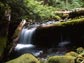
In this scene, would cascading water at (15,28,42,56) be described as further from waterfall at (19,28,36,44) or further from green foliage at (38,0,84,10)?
green foliage at (38,0,84,10)

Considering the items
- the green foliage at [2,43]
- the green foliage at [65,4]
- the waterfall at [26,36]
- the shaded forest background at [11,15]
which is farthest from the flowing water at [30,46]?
the green foliage at [65,4]

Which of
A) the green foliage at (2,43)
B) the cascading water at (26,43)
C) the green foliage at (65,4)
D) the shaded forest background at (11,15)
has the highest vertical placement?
the shaded forest background at (11,15)

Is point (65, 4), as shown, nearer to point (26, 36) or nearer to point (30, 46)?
point (26, 36)

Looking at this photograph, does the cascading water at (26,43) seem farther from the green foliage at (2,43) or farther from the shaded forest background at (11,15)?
the green foliage at (2,43)

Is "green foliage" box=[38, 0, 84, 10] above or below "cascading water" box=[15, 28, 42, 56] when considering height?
below

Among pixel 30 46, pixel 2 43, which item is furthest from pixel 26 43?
pixel 2 43

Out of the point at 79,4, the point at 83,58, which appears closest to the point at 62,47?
the point at 83,58

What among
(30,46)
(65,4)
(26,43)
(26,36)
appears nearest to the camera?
(30,46)

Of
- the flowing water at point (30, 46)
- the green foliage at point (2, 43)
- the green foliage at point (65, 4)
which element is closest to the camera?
the green foliage at point (2, 43)

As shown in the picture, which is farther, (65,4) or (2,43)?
(65,4)

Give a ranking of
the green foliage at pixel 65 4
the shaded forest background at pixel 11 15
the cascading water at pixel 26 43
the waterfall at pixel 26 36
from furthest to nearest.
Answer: the green foliage at pixel 65 4 < the waterfall at pixel 26 36 < the cascading water at pixel 26 43 < the shaded forest background at pixel 11 15

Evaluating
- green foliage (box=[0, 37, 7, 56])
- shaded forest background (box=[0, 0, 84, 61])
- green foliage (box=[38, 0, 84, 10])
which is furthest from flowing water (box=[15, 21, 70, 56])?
green foliage (box=[38, 0, 84, 10])

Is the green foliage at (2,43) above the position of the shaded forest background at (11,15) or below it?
below

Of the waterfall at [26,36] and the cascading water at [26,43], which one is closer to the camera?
the cascading water at [26,43]
